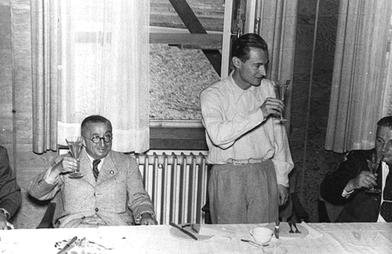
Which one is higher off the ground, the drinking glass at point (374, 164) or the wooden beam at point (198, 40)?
the wooden beam at point (198, 40)

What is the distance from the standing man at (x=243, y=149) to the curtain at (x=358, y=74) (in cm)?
109

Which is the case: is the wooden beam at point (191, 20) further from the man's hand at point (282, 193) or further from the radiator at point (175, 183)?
the man's hand at point (282, 193)

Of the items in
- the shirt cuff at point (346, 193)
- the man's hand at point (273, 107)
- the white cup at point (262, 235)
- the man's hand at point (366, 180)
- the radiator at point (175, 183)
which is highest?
the man's hand at point (273, 107)

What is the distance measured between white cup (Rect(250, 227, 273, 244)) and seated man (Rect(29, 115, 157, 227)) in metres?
0.79

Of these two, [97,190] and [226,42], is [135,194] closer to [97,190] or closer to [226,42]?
[97,190]

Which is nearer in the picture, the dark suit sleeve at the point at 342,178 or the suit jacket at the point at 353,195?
the suit jacket at the point at 353,195

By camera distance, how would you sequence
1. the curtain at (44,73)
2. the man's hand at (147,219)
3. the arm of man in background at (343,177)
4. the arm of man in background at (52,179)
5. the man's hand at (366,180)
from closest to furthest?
the arm of man in background at (52,179), the man's hand at (366,180), the man's hand at (147,219), the arm of man in background at (343,177), the curtain at (44,73)

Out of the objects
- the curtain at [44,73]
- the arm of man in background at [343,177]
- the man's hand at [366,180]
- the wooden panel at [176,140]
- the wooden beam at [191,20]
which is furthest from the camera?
the wooden beam at [191,20]

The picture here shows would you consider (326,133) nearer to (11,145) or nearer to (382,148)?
(382,148)

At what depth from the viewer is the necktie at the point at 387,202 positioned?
3.36 metres

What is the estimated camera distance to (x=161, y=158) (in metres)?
4.44

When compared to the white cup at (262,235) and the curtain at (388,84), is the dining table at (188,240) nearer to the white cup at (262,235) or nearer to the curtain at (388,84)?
the white cup at (262,235)

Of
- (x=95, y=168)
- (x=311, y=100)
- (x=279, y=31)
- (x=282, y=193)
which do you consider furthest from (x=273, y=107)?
(x=311, y=100)

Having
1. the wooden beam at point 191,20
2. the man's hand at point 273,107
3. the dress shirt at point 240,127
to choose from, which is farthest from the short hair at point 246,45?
the wooden beam at point 191,20
